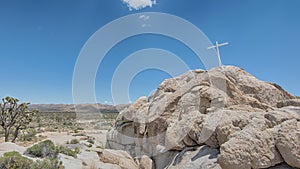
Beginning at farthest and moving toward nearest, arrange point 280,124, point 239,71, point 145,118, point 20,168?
point 145,118
point 239,71
point 20,168
point 280,124

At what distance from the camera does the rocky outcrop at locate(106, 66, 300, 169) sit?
5.82m

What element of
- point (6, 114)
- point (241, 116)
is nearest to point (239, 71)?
point (241, 116)

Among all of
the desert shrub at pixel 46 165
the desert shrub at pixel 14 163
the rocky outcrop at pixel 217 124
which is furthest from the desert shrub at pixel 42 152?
the rocky outcrop at pixel 217 124

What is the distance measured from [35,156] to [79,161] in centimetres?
235

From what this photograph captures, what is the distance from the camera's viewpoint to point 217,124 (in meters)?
7.88

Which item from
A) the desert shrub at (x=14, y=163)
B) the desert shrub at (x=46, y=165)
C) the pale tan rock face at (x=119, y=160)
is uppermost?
the desert shrub at (x=14, y=163)

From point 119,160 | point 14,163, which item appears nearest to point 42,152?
point 14,163

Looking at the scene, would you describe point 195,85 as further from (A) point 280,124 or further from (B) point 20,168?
(B) point 20,168

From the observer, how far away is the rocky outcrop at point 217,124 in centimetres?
582

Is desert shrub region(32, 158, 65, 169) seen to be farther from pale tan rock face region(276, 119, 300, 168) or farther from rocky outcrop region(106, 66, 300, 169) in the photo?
pale tan rock face region(276, 119, 300, 168)

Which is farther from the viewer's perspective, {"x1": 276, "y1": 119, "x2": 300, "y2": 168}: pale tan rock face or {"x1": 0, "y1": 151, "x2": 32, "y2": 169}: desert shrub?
{"x1": 0, "y1": 151, "x2": 32, "y2": 169}: desert shrub

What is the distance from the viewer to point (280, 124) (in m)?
6.20

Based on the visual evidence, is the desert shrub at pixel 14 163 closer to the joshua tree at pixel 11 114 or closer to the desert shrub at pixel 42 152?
the desert shrub at pixel 42 152

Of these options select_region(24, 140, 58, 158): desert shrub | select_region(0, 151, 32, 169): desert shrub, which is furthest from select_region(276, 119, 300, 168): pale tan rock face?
select_region(24, 140, 58, 158): desert shrub
